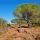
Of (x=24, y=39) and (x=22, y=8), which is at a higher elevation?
(x=22, y=8)

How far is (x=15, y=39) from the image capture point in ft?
34.2

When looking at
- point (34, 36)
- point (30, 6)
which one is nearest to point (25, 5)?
point (30, 6)

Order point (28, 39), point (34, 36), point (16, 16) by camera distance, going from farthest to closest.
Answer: point (16, 16) < point (34, 36) < point (28, 39)

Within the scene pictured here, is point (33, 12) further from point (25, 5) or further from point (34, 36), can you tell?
point (34, 36)

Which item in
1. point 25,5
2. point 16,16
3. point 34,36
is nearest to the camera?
point 34,36

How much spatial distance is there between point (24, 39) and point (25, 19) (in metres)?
16.0

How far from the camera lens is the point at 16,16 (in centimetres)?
→ 2708

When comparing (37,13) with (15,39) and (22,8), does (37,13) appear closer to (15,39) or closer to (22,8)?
(22,8)

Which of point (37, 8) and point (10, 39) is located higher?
point (37, 8)

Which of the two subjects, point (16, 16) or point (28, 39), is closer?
point (28, 39)

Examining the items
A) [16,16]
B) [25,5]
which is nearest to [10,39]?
[25,5]

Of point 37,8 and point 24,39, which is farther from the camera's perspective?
point 37,8

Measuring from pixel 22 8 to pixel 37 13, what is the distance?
2.70 meters

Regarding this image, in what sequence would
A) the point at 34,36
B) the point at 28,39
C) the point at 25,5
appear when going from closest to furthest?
the point at 28,39, the point at 34,36, the point at 25,5
